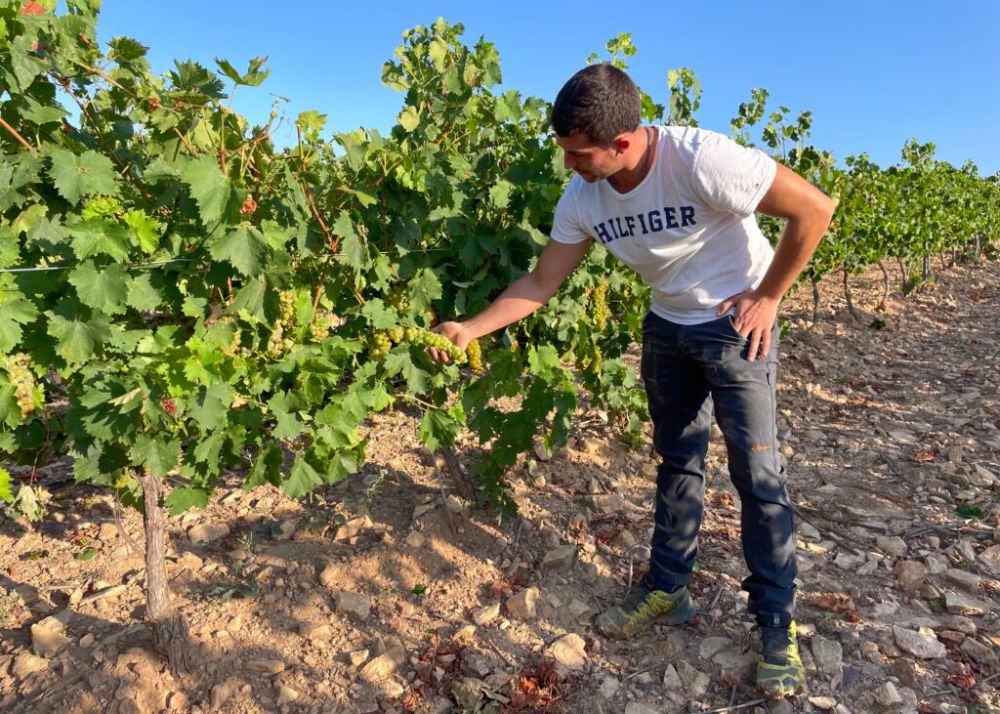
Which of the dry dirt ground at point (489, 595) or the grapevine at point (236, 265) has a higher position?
the grapevine at point (236, 265)

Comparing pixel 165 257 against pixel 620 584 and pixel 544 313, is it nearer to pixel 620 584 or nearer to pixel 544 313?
pixel 544 313

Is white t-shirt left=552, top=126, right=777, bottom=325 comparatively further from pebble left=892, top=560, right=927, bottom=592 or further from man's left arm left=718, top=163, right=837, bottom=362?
pebble left=892, top=560, right=927, bottom=592

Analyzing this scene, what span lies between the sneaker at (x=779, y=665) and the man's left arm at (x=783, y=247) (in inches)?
41.0

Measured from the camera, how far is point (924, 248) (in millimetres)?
12195

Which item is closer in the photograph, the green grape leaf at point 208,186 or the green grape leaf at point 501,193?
the green grape leaf at point 208,186

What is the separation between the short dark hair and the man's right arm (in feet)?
1.90

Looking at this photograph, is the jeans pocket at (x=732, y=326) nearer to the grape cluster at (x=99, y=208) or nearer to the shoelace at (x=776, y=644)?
the shoelace at (x=776, y=644)

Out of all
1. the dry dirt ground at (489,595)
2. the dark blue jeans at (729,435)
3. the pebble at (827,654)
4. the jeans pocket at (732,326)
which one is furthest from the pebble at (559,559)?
the jeans pocket at (732,326)

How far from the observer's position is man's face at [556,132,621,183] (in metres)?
2.17

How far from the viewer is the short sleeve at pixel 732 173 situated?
2.15 m

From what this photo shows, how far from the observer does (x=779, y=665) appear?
2.54 m

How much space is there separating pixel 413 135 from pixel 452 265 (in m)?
0.60

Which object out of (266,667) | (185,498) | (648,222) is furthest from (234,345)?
(648,222)

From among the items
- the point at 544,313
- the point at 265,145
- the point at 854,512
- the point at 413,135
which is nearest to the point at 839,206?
the point at 854,512
